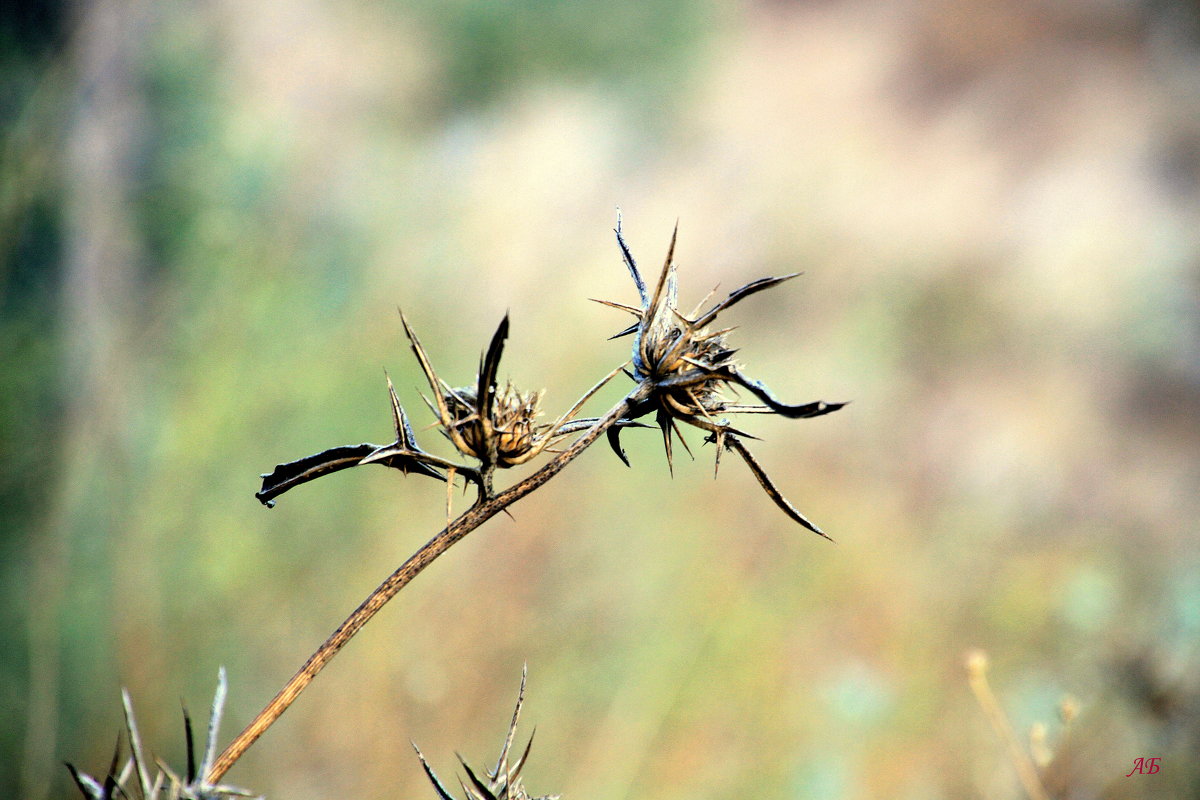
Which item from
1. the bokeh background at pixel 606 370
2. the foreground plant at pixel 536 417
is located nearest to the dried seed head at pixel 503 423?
the foreground plant at pixel 536 417

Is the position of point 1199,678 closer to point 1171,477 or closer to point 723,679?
point 1171,477

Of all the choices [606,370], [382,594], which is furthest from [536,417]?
[606,370]

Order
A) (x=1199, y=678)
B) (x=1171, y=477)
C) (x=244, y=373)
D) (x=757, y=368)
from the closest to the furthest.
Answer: (x=1199, y=678) < (x=1171, y=477) < (x=757, y=368) < (x=244, y=373)

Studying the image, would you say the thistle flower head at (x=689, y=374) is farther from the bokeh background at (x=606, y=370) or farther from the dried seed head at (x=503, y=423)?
the bokeh background at (x=606, y=370)

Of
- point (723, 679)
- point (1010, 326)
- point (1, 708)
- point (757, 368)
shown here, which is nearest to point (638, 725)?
point (723, 679)

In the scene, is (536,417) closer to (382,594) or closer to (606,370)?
(382,594)

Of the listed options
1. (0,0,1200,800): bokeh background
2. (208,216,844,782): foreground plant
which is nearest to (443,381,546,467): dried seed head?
(208,216,844,782): foreground plant

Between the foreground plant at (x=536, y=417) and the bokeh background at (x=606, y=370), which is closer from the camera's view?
the foreground plant at (x=536, y=417)
